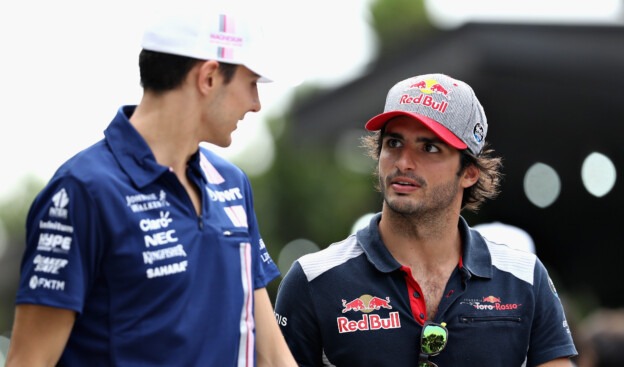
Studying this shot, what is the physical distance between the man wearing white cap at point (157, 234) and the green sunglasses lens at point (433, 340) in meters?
0.81

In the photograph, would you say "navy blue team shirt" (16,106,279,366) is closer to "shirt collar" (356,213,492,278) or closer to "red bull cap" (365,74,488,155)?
"shirt collar" (356,213,492,278)

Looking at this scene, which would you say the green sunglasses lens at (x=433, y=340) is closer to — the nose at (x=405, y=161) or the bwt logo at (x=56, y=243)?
the nose at (x=405, y=161)

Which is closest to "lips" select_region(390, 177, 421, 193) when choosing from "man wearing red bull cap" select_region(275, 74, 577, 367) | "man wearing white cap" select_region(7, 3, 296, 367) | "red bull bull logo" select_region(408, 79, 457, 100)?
"man wearing red bull cap" select_region(275, 74, 577, 367)

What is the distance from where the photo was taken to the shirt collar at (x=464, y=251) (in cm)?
439

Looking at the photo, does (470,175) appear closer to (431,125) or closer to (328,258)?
(431,125)

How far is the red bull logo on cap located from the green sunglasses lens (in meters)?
0.11

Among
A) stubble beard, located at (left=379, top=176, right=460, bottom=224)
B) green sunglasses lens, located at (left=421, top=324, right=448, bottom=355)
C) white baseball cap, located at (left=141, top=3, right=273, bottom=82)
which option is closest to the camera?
white baseball cap, located at (left=141, top=3, right=273, bottom=82)

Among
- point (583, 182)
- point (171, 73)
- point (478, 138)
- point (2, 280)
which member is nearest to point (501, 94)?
point (583, 182)

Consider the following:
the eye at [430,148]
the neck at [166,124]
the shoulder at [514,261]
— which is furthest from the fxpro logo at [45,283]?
the shoulder at [514,261]

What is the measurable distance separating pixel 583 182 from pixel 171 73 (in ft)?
48.3

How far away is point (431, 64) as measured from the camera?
41.5 feet

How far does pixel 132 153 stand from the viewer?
3.44 m

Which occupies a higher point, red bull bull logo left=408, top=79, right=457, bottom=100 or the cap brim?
red bull bull logo left=408, top=79, right=457, bottom=100

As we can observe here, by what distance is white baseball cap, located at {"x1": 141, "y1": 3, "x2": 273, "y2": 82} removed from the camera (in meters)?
3.47
